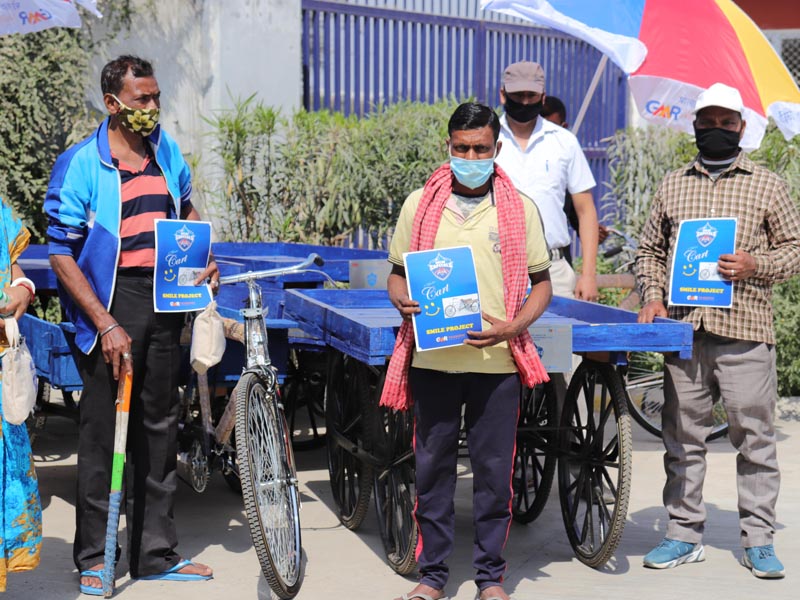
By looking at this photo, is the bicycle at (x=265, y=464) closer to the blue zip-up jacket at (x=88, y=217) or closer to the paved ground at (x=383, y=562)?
the paved ground at (x=383, y=562)

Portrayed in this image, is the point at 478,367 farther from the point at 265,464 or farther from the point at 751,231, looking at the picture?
the point at 751,231

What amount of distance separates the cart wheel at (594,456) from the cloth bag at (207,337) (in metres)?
1.55

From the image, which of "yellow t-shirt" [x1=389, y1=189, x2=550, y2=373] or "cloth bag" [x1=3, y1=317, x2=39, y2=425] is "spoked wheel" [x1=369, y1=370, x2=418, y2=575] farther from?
"cloth bag" [x1=3, y1=317, x2=39, y2=425]

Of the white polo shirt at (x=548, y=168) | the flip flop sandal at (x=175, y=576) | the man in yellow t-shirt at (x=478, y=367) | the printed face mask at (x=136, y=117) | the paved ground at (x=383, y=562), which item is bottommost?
the paved ground at (x=383, y=562)

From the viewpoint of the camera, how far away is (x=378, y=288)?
6562 millimetres

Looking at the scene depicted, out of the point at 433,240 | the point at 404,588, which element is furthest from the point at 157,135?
the point at 404,588

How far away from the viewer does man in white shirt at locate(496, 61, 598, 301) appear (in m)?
6.21

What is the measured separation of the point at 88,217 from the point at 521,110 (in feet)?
7.91

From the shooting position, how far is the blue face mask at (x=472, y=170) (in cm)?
450

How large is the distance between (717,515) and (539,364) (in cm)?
213

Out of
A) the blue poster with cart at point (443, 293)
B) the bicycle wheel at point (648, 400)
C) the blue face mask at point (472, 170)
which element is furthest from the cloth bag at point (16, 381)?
the bicycle wheel at point (648, 400)

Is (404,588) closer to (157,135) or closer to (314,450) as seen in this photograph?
(157,135)

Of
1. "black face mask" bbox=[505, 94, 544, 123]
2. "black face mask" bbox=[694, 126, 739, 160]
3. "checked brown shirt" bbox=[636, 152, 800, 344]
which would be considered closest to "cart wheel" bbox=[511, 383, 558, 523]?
"checked brown shirt" bbox=[636, 152, 800, 344]

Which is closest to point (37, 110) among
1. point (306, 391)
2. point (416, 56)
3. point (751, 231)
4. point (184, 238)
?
point (306, 391)
